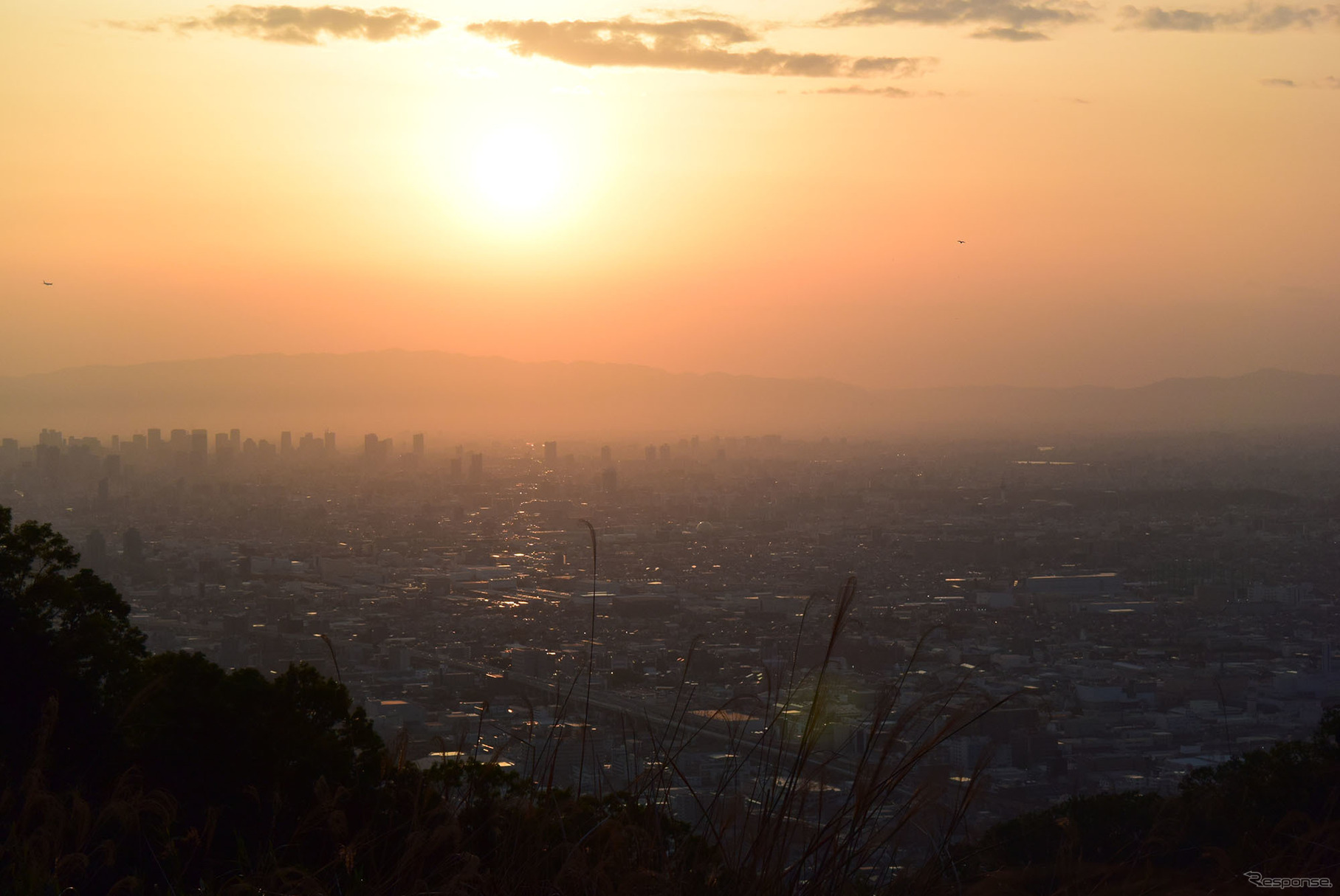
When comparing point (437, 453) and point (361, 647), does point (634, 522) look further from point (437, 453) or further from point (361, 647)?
point (437, 453)

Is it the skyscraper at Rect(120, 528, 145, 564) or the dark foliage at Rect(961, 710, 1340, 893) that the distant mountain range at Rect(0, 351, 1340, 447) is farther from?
the dark foliage at Rect(961, 710, 1340, 893)

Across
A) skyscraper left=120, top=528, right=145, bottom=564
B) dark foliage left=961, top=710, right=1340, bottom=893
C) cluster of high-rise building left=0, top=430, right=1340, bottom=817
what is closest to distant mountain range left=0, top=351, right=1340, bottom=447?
cluster of high-rise building left=0, top=430, right=1340, bottom=817

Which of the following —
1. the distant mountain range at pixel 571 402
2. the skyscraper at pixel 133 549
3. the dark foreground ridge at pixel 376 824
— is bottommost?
the skyscraper at pixel 133 549

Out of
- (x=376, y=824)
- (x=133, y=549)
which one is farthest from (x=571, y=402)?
(x=376, y=824)

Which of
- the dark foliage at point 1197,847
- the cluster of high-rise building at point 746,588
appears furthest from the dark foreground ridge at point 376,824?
the cluster of high-rise building at point 746,588

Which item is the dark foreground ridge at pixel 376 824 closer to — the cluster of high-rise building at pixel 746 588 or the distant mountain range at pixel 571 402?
the cluster of high-rise building at pixel 746 588

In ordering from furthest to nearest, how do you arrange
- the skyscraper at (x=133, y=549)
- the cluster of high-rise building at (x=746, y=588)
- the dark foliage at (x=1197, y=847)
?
the skyscraper at (x=133, y=549) < the cluster of high-rise building at (x=746, y=588) < the dark foliage at (x=1197, y=847)
